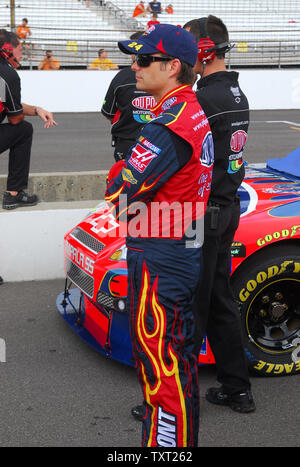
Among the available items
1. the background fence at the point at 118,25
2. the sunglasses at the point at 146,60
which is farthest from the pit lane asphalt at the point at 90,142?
the sunglasses at the point at 146,60

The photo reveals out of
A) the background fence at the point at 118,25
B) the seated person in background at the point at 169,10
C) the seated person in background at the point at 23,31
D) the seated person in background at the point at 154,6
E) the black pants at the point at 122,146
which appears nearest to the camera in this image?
the black pants at the point at 122,146

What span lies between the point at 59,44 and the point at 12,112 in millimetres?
14754

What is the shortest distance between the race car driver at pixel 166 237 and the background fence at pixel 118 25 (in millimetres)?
16334

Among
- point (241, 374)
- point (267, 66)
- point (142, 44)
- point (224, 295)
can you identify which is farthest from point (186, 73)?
point (267, 66)

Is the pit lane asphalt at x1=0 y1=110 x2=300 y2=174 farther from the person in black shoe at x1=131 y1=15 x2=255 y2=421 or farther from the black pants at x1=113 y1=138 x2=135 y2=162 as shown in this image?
the person in black shoe at x1=131 y1=15 x2=255 y2=421

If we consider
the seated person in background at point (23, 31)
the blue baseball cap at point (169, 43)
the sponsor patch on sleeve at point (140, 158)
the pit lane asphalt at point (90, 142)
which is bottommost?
the pit lane asphalt at point (90, 142)

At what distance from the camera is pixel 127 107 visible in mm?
4883

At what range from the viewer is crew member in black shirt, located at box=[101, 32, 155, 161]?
4.81 m

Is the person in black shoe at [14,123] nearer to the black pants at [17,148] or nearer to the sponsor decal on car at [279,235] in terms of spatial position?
the black pants at [17,148]

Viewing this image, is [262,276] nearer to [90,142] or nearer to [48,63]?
[90,142]

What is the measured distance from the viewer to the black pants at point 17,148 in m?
5.29

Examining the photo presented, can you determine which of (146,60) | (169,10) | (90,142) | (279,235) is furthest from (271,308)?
(169,10)

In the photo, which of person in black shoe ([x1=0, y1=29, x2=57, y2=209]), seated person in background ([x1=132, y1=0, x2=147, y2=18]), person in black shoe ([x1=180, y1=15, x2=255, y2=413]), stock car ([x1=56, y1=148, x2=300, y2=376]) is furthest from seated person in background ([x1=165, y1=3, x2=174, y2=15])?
person in black shoe ([x1=180, y1=15, x2=255, y2=413])

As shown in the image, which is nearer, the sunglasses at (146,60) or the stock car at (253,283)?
the sunglasses at (146,60)
